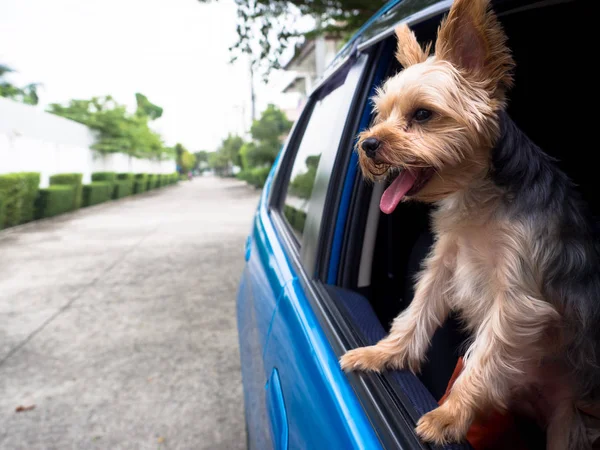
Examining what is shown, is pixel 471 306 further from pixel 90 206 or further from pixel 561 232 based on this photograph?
pixel 90 206

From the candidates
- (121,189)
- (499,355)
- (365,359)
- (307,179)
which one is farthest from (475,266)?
(121,189)

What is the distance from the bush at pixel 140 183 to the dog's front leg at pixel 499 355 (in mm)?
36403

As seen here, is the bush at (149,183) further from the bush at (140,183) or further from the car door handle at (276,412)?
the car door handle at (276,412)

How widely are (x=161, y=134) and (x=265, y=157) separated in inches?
1047

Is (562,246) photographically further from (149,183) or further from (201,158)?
(201,158)

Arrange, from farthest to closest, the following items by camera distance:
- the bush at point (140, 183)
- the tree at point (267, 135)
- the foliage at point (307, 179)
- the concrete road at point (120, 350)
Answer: the bush at point (140, 183)
the tree at point (267, 135)
the concrete road at point (120, 350)
the foliage at point (307, 179)

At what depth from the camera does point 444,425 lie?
110cm

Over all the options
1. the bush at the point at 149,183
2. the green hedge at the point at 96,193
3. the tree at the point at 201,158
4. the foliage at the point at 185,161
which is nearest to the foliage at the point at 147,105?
the foliage at the point at 185,161

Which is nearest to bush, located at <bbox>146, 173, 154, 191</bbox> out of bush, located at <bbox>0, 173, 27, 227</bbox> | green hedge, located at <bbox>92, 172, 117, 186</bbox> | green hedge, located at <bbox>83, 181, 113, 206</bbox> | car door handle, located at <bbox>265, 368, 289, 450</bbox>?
green hedge, located at <bbox>92, 172, 117, 186</bbox>

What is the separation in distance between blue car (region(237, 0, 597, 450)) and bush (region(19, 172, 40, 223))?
16701 millimetres

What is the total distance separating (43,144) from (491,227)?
27.2 metres

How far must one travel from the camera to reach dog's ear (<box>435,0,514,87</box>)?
1147 millimetres

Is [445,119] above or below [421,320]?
above

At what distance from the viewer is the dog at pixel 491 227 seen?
1185 millimetres
